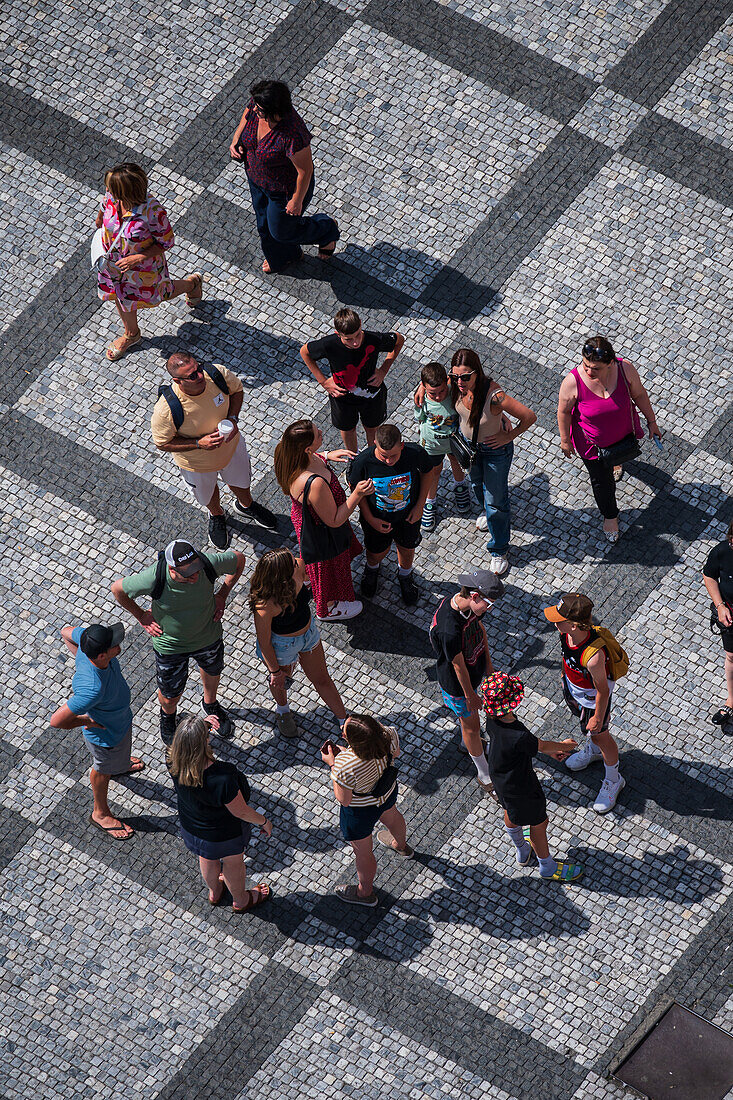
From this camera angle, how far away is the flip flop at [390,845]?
9.47m

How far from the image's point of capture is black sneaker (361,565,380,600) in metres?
10.2

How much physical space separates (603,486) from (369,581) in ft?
5.91

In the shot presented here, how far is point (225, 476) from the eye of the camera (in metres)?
10.3

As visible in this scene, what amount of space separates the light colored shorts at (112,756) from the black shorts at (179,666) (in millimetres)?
441

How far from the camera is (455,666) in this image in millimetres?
9039

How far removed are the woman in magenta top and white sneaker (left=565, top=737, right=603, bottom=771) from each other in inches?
73.5

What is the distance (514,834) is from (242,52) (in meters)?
7.22

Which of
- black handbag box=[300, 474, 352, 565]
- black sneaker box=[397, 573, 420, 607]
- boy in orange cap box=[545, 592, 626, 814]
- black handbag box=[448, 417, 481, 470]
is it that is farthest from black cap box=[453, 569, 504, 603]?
black sneaker box=[397, 573, 420, 607]

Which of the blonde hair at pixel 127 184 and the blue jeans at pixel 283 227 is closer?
the blonde hair at pixel 127 184

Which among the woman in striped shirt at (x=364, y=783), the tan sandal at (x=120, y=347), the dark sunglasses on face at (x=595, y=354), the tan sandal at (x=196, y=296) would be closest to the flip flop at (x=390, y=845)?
the woman in striped shirt at (x=364, y=783)

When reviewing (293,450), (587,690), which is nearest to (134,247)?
(293,450)

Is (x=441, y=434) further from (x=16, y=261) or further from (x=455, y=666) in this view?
(x=16, y=261)

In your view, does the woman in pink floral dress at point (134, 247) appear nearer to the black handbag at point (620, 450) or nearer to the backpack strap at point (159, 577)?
the backpack strap at point (159, 577)

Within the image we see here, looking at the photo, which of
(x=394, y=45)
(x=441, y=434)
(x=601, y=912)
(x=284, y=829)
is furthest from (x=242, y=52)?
(x=601, y=912)
